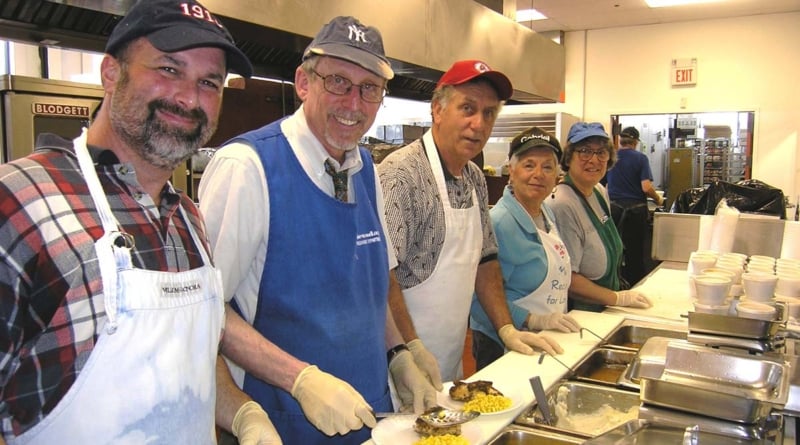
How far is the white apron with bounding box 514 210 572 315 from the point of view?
243 centimetres

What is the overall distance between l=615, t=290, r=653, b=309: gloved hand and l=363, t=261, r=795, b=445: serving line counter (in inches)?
1.1

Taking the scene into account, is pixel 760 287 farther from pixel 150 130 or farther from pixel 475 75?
pixel 150 130

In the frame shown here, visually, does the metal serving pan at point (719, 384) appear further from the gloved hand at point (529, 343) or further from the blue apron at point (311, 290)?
the blue apron at point (311, 290)

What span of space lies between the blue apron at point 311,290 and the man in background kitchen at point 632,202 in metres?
5.10

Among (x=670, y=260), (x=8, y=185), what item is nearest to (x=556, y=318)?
(x=8, y=185)

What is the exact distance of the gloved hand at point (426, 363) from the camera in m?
1.74

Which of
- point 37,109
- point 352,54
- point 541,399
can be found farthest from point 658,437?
point 37,109

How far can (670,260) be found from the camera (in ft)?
13.5

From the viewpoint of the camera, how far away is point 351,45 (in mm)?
1606

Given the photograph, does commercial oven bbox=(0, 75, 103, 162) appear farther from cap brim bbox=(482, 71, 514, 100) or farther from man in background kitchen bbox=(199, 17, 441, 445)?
cap brim bbox=(482, 71, 514, 100)

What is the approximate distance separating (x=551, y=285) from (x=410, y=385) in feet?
3.19

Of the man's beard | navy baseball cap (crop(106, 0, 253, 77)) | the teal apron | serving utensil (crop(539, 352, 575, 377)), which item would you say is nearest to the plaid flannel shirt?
the man's beard

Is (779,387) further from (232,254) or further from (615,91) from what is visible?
(615,91)

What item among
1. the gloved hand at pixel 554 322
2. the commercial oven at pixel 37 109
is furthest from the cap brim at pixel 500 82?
the commercial oven at pixel 37 109
